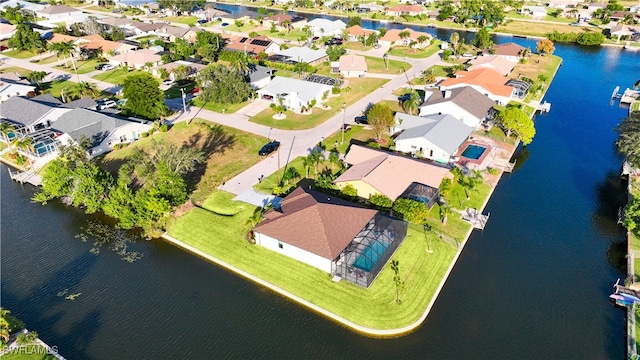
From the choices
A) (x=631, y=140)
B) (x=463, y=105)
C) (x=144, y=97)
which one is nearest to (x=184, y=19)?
(x=144, y=97)

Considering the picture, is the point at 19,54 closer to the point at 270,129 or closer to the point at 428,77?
the point at 270,129

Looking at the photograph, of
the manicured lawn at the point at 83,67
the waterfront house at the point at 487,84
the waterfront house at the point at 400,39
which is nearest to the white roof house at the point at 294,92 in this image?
the waterfront house at the point at 487,84

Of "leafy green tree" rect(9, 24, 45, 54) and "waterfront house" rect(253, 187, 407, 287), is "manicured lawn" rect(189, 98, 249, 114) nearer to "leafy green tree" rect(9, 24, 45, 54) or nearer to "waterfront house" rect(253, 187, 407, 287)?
"waterfront house" rect(253, 187, 407, 287)

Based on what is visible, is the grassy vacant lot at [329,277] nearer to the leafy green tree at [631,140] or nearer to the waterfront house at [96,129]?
the waterfront house at [96,129]

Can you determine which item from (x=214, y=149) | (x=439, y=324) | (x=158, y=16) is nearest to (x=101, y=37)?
(x=158, y=16)

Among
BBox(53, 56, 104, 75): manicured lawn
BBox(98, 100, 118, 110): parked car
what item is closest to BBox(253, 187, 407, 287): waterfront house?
BBox(98, 100, 118, 110): parked car
